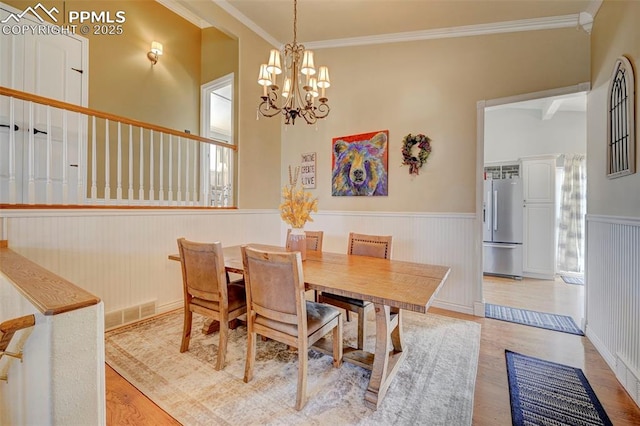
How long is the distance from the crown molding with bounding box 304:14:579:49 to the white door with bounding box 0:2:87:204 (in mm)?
2968

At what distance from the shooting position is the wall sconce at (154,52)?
12.3 feet

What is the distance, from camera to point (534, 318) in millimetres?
2967

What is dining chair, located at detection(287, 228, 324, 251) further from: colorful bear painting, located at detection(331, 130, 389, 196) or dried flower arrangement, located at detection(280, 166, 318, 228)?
colorful bear painting, located at detection(331, 130, 389, 196)

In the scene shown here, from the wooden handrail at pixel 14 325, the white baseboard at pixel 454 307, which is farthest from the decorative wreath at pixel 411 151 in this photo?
the wooden handrail at pixel 14 325

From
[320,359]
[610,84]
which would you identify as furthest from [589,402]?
[610,84]

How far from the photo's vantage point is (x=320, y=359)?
81.9 inches

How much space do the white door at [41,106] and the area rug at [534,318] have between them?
14.3 feet

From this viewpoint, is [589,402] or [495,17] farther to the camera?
[495,17]

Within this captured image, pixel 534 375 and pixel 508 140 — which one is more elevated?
pixel 508 140

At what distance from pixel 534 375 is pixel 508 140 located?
4557mm

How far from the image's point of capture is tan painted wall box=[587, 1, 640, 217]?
71.6 inches

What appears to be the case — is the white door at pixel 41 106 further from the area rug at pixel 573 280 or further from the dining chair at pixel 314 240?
the area rug at pixel 573 280

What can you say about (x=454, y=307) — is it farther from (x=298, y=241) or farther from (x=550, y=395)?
(x=298, y=241)

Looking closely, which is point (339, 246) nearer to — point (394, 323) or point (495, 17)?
point (394, 323)
